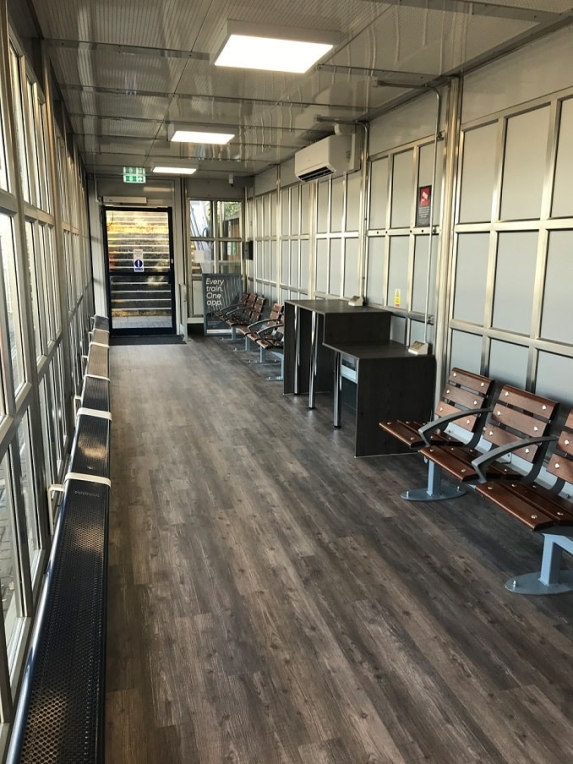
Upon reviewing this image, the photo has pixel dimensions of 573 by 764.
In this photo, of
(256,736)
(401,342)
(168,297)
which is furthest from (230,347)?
(256,736)

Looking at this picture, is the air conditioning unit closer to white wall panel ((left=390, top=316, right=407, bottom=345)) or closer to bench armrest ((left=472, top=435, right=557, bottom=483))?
white wall panel ((left=390, top=316, right=407, bottom=345))

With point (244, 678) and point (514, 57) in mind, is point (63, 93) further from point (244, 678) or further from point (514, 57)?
point (244, 678)

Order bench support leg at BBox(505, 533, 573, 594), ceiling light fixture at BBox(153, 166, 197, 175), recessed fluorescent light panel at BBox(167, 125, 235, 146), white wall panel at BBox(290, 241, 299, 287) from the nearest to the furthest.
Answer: bench support leg at BBox(505, 533, 573, 594)
recessed fluorescent light panel at BBox(167, 125, 235, 146)
white wall panel at BBox(290, 241, 299, 287)
ceiling light fixture at BBox(153, 166, 197, 175)

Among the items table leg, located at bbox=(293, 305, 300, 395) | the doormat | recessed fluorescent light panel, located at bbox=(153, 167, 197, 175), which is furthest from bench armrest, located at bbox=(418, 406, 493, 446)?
the doormat

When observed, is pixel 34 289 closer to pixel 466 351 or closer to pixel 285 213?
pixel 466 351

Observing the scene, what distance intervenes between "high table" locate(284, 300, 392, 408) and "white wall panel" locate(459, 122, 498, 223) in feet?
4.73

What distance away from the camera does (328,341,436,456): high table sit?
4.92m

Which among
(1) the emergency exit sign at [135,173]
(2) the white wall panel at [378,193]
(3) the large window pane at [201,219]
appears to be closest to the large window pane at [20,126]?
(2) the white wall panel at [378,193]

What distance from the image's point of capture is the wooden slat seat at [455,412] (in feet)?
13.2

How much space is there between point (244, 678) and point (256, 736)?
0.97 feet

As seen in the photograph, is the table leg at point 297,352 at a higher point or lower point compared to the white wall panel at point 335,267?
lower

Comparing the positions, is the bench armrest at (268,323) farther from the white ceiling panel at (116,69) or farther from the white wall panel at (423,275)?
the white ceiling panel at (116,69)

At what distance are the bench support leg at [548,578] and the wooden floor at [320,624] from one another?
0.22 ft

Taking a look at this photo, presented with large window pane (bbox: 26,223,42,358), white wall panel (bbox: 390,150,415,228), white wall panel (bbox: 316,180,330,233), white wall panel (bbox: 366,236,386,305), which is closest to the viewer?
large window pane (bbox: 26,223,42,358)
